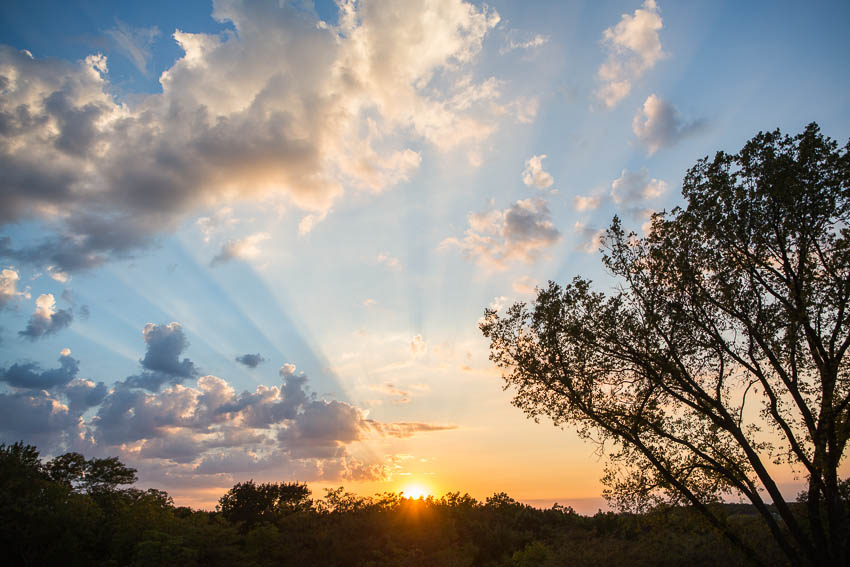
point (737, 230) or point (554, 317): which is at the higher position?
point (737, 230)

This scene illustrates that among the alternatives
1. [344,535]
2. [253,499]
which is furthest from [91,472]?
[344,535]

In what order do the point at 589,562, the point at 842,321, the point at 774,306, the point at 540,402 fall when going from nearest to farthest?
the point at 842,321
the point at 774,306
the point at 540,402
the point at 589,562

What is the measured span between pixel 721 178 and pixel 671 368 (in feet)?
24.7

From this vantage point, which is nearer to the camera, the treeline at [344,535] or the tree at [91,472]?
the treeline at [344,535]

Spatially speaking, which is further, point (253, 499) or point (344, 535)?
point (253, 499)

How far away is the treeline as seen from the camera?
2484cm

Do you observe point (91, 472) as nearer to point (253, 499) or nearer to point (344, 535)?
point (253, 499)

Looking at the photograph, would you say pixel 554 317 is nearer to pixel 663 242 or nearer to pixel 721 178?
pixel 663 242

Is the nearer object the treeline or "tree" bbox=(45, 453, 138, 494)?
the treeline

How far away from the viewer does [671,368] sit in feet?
58.6

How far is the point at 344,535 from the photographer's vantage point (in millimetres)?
30453

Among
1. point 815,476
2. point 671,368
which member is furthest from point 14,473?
point 815,476

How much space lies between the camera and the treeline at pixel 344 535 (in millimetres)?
24844

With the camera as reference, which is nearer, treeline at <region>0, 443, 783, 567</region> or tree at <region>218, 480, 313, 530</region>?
→ treeline at <region>0, 443, 783, 567</region>
